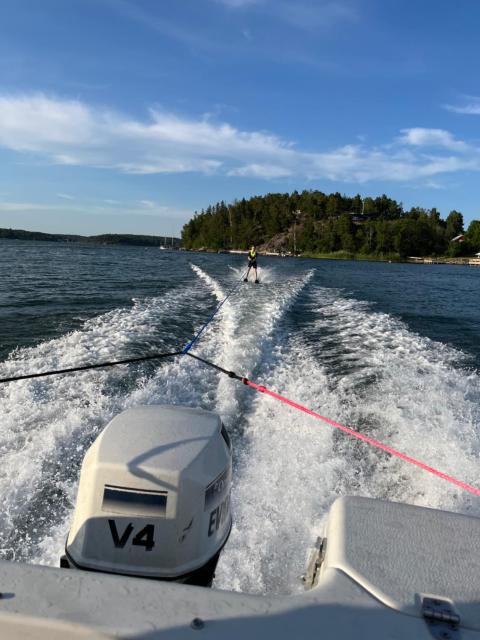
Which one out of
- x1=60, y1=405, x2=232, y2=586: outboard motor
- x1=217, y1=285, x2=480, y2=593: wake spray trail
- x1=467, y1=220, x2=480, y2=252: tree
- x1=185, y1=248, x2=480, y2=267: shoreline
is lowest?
x1=217, y1=285, x2=480, y2=593: wake spray trail

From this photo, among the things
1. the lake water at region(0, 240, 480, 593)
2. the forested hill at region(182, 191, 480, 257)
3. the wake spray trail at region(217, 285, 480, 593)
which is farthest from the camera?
the forested hill at region(182, 191, 480, 257)

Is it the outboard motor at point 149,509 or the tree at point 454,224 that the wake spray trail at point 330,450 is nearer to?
the outboard motor at point 149,509

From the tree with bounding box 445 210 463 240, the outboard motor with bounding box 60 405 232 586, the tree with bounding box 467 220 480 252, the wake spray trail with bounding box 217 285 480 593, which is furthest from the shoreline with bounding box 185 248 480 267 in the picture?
the outboard motor with bounding box 60 405 232 586

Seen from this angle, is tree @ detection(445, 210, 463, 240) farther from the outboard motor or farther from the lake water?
the outboard motor

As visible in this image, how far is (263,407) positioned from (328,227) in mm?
100404

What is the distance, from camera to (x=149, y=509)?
1.83 meters

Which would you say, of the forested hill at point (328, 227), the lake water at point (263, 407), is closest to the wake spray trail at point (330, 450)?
the lake water at point (263, 407)

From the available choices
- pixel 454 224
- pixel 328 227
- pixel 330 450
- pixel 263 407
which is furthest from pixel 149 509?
pixel 454 224

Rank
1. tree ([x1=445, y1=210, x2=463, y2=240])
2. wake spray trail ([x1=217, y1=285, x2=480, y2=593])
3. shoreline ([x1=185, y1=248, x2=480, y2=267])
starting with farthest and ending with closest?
tree ([x1=445, y1=210, x2=463, y2=240]) < shoreline ([x1=185, y1=248, x2=480, y2=267]) < wake spray trail ([x1=217, y1=285, x2=480, y2=593])

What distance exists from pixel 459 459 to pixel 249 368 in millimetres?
3246

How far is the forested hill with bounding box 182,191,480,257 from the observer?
8931 cm

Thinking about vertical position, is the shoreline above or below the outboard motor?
above

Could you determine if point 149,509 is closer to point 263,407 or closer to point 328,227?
point 263,407

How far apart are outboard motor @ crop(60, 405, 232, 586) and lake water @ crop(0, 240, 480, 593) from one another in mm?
936
